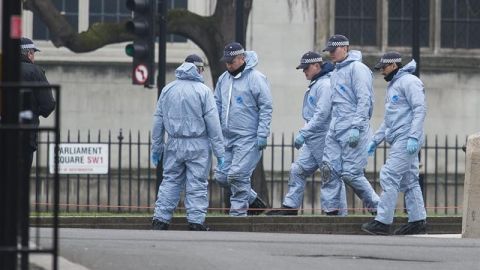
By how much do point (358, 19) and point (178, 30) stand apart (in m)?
6.06

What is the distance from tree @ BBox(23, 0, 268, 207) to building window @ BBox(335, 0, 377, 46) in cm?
538

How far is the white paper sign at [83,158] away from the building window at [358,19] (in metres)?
6.14

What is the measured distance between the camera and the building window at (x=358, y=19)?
3006 cm

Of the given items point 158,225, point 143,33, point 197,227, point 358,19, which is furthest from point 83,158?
point 197,227

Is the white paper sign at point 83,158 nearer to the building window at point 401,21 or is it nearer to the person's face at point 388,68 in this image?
the building window at point 401,21

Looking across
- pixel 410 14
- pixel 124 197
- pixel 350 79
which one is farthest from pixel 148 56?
pixel 410 14

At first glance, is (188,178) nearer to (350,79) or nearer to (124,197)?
(350,79)

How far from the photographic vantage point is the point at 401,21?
99.2ft

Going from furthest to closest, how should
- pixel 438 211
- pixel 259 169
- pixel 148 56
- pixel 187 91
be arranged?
1. pixel 438 211
2. pixel 259 169
3. pixel 148 56
4. pixel 187 91

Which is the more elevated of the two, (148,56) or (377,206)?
(148,56)

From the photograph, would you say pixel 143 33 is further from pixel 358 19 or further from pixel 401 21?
pixel 401 21

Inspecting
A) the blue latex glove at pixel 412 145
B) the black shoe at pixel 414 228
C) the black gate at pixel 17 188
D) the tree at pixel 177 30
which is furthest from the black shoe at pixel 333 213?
the black gate at pixel 17 188

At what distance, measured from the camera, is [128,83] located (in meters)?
29.3

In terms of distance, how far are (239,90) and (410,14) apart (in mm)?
12396
